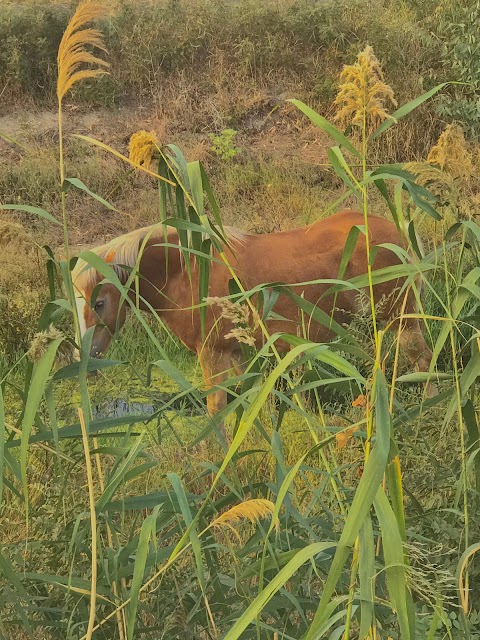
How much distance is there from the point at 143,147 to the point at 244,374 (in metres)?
0.41

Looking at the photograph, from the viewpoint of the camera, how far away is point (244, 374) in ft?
4.61

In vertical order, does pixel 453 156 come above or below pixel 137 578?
above

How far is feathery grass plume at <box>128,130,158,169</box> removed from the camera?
5.01 ft

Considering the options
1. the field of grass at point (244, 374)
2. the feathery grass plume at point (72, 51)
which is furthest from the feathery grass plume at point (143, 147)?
the feathery grass plume at point (72, 51)

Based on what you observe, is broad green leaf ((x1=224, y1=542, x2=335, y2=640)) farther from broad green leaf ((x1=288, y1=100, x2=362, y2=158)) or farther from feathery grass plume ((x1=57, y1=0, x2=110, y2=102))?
feathery grass plume ((x1=57, y1=0, x2=110, y2=102))

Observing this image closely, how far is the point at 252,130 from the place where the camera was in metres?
10.6

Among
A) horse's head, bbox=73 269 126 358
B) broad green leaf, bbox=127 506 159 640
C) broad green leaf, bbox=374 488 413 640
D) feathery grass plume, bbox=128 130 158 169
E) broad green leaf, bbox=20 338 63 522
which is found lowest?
horse's head, bbox=73 269 126 358

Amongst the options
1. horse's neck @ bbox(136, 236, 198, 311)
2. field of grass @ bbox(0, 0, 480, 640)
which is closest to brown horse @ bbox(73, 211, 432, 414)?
horse's neck @ bbox(136, 236, 198, 311)

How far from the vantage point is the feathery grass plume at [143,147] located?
153 centimetres

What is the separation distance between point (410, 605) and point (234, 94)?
1036cm

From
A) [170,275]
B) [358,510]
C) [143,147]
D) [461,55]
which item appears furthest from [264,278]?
[461,55]

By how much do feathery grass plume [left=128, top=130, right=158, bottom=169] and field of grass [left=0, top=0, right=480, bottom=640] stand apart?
3 cm

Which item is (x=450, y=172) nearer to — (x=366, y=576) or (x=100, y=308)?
(x=366, y=576)

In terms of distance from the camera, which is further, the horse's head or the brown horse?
the brown horse
